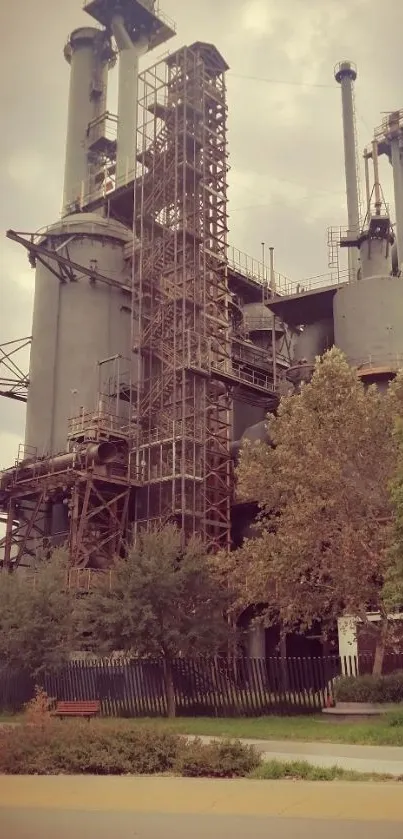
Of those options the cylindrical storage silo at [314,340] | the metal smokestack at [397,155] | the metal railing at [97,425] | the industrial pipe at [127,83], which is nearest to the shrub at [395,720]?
the metal railing at [97,425]

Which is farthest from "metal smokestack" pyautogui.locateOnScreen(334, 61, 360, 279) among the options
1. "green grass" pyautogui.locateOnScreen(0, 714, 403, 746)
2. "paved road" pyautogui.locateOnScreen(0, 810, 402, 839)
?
"paved road" pyautogui.locateOnScreen(0, 810, 402, 839)

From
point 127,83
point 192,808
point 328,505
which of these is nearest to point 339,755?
point 192,808

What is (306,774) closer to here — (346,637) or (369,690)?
(369,690)

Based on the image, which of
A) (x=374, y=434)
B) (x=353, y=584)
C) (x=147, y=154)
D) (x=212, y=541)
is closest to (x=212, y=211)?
(x=147, y=154)

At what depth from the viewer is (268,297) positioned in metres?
65.6

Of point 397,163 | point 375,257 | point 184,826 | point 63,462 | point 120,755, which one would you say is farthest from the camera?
point 397,163

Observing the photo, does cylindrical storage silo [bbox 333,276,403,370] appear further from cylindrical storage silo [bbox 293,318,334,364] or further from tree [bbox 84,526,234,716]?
tree [bbox 84,526,234,716]

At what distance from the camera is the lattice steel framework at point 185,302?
152 ft

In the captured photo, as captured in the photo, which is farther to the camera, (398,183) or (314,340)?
(398,183)

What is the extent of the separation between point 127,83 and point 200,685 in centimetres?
5869

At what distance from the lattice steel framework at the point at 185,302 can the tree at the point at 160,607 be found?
39.4ft

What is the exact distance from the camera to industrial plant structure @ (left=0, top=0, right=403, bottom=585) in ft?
153

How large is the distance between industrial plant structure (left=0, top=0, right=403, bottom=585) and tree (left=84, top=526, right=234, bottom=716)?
1026cm

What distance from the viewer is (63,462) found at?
47.2 metres
